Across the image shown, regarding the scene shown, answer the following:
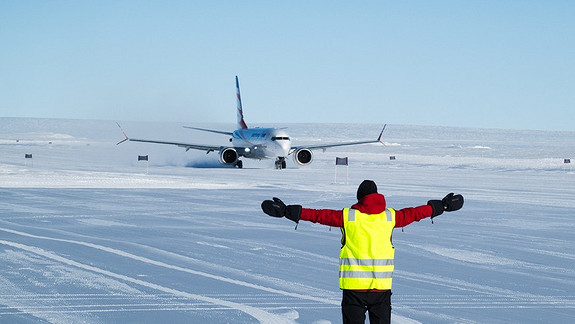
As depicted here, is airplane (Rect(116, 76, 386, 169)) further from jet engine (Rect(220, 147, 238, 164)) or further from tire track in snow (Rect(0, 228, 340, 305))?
tire track in snow (Rect(0, 228, 340, 305))

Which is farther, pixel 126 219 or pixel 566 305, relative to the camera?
pixel 126 219

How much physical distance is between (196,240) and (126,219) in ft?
13.3

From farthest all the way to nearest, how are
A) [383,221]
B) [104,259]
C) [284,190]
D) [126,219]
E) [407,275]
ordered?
[284,190], [126,219], [104,259], [407,275], [383,221]

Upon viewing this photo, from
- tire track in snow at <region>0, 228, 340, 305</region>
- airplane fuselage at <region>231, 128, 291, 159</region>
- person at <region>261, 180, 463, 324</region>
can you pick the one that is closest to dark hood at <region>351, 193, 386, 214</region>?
person at <region>261, 180, 463, 324</region>

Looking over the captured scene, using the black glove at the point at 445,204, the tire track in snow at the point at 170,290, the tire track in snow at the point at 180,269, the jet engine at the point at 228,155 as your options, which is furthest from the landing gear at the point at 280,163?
the black glove at the point at 445,204

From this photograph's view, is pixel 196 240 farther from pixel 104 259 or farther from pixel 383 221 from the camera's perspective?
pixel 383 221

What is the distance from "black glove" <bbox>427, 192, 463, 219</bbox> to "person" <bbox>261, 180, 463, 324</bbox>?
12.2 inches

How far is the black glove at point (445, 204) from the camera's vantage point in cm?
623

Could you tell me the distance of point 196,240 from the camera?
49.1 feet

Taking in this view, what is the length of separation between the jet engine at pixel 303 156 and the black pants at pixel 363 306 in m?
41.6

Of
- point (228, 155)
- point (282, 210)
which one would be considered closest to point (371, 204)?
point (282, 210)

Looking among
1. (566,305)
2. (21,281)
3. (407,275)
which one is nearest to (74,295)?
(21,281)

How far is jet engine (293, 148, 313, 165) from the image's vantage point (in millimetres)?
47812

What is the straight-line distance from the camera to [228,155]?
47.1 meters
